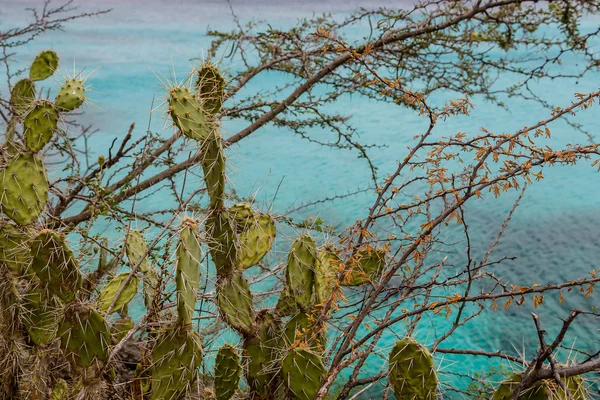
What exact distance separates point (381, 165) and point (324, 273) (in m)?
6.20

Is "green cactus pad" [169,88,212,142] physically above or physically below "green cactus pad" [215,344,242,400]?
above

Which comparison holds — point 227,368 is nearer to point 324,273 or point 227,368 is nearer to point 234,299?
point 234,299

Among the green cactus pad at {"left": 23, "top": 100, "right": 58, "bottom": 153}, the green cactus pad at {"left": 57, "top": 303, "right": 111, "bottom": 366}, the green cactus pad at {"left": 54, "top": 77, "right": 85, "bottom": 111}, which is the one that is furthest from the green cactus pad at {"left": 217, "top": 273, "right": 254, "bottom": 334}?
the green cactus pad at {"left": 54, "top": 77, "right": 85, "bottom": 111}

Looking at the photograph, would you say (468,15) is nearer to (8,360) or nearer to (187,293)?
(187,293)

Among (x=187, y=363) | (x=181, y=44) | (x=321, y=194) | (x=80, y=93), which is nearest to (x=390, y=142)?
(x=321, y=194)

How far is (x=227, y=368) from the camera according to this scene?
147cm

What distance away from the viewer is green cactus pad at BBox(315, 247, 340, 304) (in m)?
1.40

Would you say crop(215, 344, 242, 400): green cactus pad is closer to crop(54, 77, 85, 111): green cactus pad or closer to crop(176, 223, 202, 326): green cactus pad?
crop(176, 223, 202, 326): green cactus pad

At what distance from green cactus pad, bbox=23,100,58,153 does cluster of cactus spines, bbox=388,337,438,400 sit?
118 centimetres

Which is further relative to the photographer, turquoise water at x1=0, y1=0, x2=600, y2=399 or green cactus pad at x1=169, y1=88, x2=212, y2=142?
turquoise water at x1=0, y1=0, x2=600, y2=399

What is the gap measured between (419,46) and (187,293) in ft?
6.49

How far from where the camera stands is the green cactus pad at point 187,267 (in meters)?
1.21

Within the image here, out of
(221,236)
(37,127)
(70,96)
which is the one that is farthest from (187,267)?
(70,96)

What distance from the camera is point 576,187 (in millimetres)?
6414
